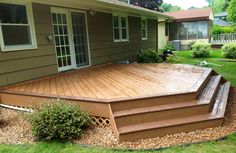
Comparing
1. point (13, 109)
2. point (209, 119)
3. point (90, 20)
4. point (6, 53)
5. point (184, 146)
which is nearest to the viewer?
point (184, 146)

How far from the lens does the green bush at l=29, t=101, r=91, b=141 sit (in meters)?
3.35

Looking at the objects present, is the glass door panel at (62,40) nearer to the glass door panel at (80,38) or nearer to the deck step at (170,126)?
the glass door panel at (80,38)

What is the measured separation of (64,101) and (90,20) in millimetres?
4688

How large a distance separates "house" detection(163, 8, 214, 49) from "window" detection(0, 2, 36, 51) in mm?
16769

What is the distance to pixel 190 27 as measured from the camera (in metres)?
20.7

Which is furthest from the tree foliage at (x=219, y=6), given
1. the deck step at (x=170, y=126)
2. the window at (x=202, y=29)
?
the deck step at (x=170, y=126)

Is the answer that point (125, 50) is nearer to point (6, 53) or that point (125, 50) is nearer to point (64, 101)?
point (6, 53)

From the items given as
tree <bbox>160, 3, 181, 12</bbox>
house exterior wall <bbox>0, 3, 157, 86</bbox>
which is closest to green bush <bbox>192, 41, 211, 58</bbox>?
house exterior wall <bbox>0, 3, 157, 86</bbox>

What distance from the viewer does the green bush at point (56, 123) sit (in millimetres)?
3352

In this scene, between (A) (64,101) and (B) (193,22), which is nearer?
(A) (64,101)

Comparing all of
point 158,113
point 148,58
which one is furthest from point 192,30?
point 158,113

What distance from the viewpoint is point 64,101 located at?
3.95 metres

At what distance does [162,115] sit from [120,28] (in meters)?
7.04

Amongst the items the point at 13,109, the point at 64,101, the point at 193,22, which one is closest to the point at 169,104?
the point at 64,101
